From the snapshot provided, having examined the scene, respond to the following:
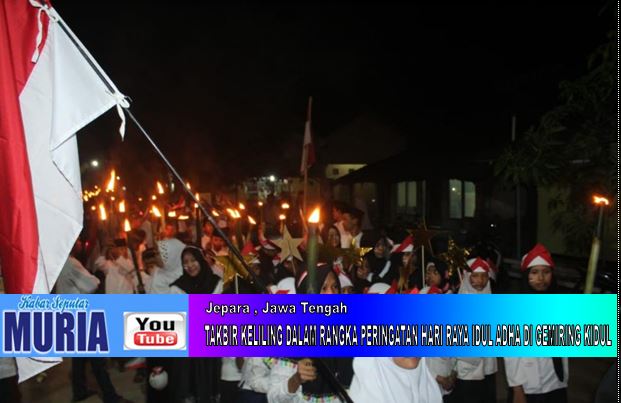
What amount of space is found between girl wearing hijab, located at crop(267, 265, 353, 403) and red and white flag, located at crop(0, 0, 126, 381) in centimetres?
156

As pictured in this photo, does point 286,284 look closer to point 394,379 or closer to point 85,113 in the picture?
point 394,379

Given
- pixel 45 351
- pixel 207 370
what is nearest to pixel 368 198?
pixel 207 370

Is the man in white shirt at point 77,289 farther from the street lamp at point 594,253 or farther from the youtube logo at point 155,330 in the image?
the street lamp at point 594,253

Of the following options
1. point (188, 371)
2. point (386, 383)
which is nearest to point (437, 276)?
point (386, 383)

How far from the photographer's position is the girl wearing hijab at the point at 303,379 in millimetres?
3287

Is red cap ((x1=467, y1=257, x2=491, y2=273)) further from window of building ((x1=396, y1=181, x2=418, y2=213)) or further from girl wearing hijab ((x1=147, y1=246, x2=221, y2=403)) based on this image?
window of building ((x1=396, y1=181, x2=418, y2=213))

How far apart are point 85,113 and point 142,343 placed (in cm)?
158

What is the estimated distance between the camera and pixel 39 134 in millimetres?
2555

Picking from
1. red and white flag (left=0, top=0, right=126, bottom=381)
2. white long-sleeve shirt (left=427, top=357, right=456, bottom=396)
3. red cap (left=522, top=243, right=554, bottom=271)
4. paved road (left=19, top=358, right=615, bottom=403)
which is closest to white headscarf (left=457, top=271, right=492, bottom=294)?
red cap (left=522, top=243, right=554, bottom=271)

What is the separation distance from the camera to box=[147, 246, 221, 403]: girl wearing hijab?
15.5ft

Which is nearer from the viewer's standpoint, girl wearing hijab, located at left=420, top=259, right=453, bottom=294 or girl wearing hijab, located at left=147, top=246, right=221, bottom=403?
girl wearing hijab, located at left=147, top=246, right=221, bottom=403

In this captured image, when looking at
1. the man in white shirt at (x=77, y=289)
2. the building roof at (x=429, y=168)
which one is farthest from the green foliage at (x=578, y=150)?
the building roof at (x=429, y=168)

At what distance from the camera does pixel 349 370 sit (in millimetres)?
3502

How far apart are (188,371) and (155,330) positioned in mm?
1697
